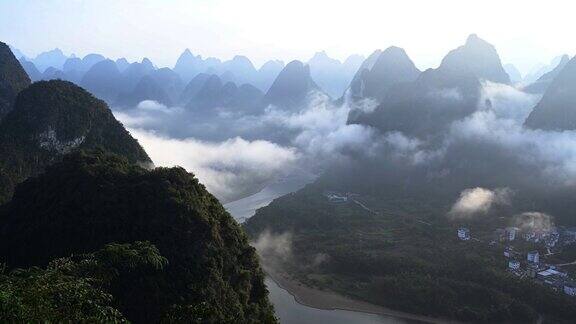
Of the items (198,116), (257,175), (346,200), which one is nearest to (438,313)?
(346,200)

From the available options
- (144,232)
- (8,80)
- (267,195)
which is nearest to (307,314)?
(144,232)

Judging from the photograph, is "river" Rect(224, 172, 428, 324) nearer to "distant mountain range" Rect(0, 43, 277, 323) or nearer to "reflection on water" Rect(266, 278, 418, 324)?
"reflection on water" Rect(266, 278, 418, 324)

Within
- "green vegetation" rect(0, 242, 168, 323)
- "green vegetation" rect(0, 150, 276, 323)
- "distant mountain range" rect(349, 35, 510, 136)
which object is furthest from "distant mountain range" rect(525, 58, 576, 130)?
"green vegetation" rect(0, 242, 168, 323)

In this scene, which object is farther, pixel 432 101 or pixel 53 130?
pixel 432 101

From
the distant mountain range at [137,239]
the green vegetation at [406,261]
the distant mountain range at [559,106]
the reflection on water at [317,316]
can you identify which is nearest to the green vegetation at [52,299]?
the distant mountain range at [137,239]

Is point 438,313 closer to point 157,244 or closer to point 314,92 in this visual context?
point 157,244

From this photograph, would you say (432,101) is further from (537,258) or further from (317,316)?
A: (317,316)
